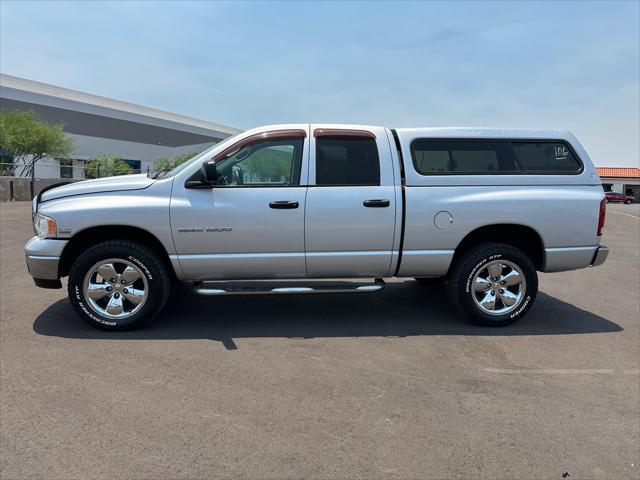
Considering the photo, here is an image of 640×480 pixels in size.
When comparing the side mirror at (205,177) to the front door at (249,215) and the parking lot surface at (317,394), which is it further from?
the parking lot surface at (317,394)

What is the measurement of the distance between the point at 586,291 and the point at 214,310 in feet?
17.8

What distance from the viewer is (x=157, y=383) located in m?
3.65

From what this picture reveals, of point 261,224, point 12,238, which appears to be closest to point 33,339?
point 261,224

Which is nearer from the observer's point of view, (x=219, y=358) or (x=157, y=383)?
(x=157, y=383)

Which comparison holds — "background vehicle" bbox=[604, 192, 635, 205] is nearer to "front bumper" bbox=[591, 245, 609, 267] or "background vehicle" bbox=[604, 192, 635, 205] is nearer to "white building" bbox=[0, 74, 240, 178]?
"white building" bbox=[0, 74, 240, 178]

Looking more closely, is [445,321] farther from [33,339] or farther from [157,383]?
[33,339]

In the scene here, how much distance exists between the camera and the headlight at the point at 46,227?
4.73 metres

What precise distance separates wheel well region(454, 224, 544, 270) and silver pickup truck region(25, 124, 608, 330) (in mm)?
27

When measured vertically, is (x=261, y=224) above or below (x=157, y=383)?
above

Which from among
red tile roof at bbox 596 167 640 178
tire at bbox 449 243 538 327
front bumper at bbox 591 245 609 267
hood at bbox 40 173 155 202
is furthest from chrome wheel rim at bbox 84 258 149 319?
red tile roof at bbox 596 167 640 178

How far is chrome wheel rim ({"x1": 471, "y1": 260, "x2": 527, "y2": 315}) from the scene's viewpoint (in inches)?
203

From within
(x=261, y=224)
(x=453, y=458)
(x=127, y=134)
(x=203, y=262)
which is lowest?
(x=453, y=458)

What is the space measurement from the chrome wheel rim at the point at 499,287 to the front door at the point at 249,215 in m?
1.93

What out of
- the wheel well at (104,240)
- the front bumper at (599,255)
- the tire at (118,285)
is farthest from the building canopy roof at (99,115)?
the front bumper at (599,255)
